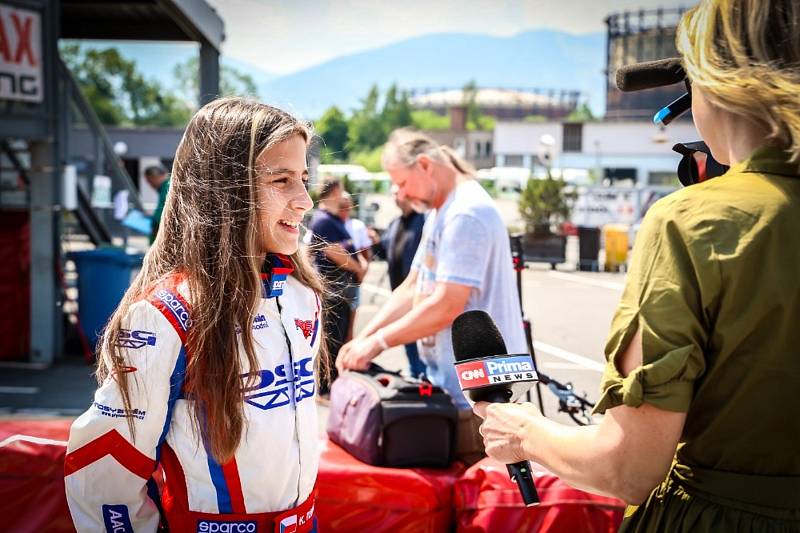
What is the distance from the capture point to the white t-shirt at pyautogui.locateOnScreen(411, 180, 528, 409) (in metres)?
3.46

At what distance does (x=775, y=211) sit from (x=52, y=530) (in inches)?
104

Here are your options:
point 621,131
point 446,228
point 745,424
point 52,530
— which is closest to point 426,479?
point 446,228

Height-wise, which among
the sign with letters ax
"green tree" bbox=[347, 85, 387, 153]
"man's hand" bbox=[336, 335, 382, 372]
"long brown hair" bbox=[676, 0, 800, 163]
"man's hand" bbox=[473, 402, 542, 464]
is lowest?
"man's hand" bbox=[336, 335, 382, 372]

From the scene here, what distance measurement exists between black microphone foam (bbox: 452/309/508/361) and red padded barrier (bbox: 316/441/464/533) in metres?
1.40

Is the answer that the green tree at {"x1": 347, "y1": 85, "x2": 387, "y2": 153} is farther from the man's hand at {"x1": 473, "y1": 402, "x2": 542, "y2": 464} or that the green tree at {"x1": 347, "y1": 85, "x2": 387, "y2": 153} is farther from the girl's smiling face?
the man's hand at {"x1": 473, "y1": 402, "x2": 542, "y2": 464}

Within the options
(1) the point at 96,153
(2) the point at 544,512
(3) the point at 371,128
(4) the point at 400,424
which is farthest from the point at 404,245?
(3) the point at 371,128

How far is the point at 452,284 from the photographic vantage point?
11.4ft

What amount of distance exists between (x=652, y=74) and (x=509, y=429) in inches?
32.1

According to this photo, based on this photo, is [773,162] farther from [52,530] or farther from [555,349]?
[555,349]

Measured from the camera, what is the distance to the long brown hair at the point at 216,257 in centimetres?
174

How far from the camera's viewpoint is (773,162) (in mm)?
1367

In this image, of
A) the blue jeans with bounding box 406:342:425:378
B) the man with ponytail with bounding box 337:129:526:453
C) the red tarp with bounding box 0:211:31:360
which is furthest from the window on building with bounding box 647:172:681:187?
the man with ponytail with bounding box 337:129:526:453

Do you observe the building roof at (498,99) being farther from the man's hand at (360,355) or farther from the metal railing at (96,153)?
the man's hand at (360,355)

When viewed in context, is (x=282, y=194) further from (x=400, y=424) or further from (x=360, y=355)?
(x=360, y=355)
